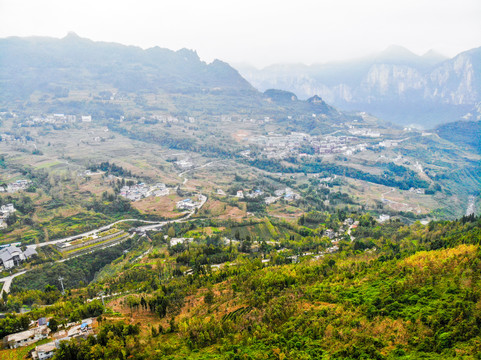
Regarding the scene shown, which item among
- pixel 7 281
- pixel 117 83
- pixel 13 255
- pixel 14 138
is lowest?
pixel 7 281

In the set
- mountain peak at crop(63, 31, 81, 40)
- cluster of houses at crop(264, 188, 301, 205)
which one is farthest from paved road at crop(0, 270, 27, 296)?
mountain peak at crop(63, 31, 81, 40)

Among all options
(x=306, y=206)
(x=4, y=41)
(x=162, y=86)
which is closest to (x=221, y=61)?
(x=162, y=86)

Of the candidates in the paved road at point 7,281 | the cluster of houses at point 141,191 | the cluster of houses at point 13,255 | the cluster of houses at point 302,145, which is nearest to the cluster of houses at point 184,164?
the cluster of houses at point 302,145

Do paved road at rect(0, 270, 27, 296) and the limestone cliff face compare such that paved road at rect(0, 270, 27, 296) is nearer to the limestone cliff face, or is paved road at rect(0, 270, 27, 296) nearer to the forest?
the forest

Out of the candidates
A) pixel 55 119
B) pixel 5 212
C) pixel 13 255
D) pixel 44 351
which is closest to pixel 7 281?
pixel 13 255

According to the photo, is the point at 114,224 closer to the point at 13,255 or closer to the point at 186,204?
the point at 186,204

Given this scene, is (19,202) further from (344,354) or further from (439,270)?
(439,270)
